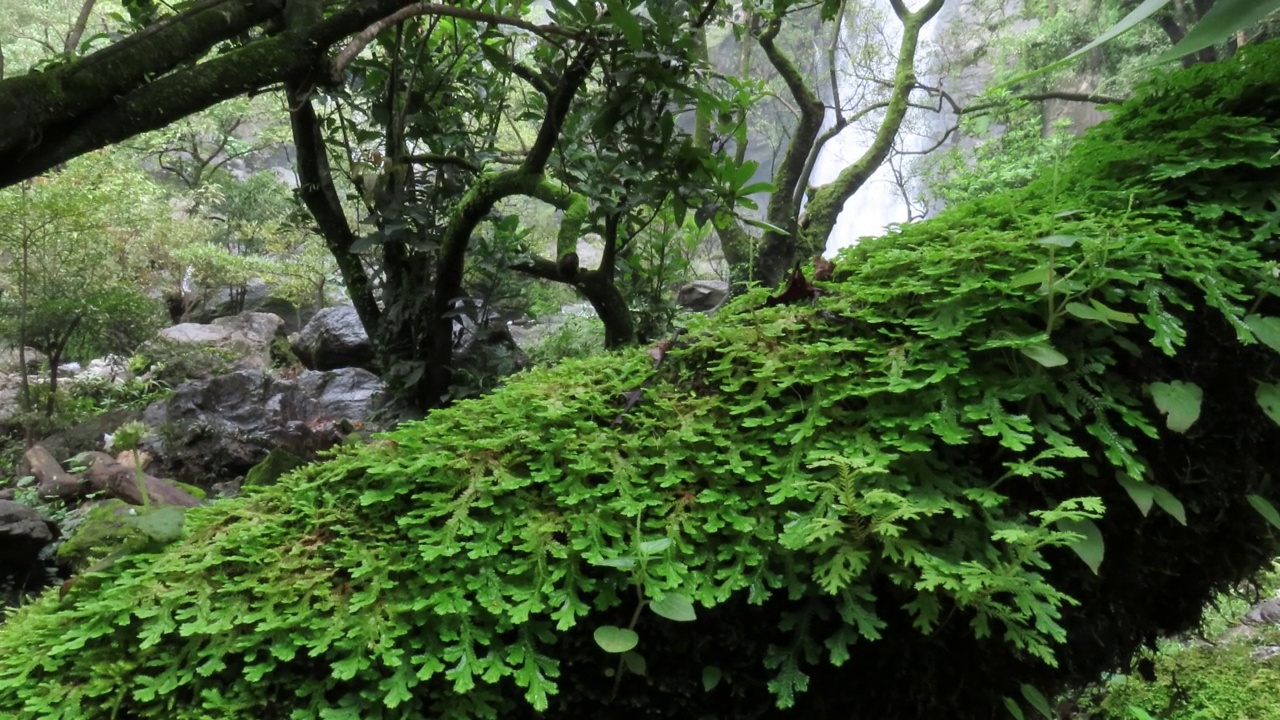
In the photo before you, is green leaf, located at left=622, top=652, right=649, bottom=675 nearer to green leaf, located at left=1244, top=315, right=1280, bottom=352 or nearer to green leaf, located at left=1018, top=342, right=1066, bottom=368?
green leaf, located at left=1018, top=342, right=1066, bottom=368

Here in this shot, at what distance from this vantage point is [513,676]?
2.68ft

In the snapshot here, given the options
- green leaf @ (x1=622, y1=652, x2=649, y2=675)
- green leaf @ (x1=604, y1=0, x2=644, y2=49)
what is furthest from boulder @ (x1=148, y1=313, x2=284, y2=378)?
green leaf @ (x1=622, y1=652, x2=649, y2=675)

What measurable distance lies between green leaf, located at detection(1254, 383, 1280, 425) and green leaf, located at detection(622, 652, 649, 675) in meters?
1.03

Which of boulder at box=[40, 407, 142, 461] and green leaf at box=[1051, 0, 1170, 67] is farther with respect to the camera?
boulder at box=[40, 407, 142, 461]

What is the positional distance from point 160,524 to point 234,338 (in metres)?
11.0

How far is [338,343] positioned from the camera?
859 centimetres

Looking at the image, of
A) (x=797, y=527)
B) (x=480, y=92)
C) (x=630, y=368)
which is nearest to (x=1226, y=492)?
(x=797, y=527)

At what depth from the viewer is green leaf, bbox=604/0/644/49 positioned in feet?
6.72

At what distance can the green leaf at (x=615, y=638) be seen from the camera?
0.77 meters

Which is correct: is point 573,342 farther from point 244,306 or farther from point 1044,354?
point 244,306

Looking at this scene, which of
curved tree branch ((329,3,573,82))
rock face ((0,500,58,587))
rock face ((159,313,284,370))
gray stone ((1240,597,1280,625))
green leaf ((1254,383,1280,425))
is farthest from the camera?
rock face ((159,313,284,370))

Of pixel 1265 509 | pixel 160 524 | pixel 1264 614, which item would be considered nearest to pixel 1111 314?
pixel 1265 509

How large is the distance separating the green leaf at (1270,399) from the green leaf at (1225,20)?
66 centimetres

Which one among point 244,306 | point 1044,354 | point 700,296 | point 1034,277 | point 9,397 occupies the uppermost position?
point 244,306
